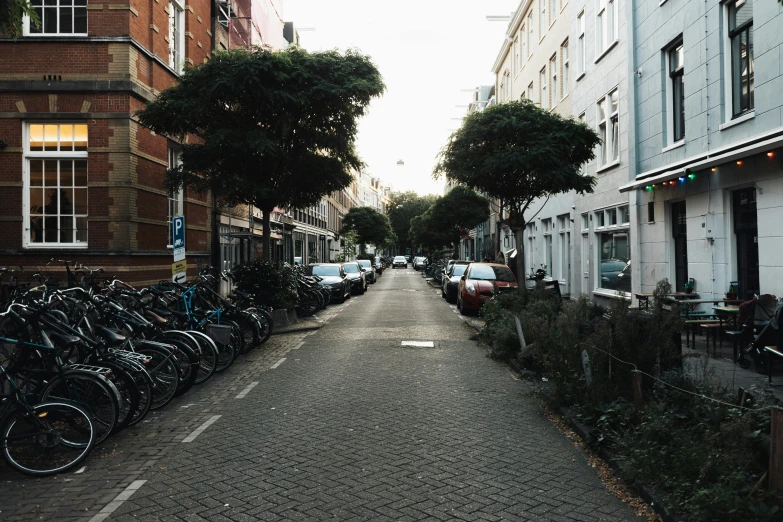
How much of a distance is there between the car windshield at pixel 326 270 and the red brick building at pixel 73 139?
10370 mm

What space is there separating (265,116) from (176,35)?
6325mm

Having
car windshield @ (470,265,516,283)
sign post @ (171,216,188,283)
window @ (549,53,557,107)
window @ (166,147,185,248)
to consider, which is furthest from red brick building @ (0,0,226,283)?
window @ (549,53,557,107)

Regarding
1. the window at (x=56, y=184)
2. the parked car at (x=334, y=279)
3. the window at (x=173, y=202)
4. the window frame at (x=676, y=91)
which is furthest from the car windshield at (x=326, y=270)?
the window frame at (x=676, y=91)

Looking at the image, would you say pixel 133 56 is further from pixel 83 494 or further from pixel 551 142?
pixel 83 494

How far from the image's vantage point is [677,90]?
15.5 metres

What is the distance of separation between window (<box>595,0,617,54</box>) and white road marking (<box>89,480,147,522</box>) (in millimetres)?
18342

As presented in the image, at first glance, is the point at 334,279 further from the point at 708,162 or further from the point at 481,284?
the point at 708,162

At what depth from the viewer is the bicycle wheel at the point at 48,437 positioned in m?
5.43

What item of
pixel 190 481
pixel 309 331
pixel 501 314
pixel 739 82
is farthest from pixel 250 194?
pixel 190 481

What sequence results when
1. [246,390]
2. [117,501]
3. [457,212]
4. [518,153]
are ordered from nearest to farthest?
[117,501], [246,390], [518,153], [457,212]

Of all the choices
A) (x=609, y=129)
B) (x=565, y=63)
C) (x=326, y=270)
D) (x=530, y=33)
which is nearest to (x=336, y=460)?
(x=609, y=129)

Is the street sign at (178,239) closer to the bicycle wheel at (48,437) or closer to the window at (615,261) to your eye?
the bicycle wheel at (48,437)

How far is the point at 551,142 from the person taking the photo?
643 inches

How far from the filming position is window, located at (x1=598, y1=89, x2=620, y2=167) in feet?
64.7
